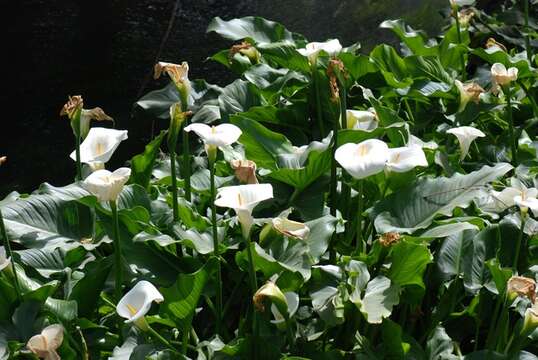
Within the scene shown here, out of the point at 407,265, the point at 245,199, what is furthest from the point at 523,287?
the point at 245,199

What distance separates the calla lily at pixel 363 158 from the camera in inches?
58.6

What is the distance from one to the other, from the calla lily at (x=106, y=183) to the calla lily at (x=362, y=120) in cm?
58

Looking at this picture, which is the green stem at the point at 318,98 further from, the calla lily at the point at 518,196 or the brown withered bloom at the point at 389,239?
the brown withered bloom at the point at 389,239

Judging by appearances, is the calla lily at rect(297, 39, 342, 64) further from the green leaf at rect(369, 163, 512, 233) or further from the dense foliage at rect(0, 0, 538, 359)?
the green leaf at rect(369, 163, 512, 233)

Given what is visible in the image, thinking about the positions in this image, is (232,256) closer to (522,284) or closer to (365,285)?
(365,285)

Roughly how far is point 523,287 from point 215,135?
22.1 inches

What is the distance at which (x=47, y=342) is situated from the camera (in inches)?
53.9

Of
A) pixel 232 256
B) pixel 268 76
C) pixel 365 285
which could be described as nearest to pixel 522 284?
pixel 365 285

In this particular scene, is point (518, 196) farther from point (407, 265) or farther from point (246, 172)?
point (246, 172)

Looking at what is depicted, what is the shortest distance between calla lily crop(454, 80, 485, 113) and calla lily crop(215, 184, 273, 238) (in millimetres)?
851

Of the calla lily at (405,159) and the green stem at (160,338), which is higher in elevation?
the calla lily at (405,159)

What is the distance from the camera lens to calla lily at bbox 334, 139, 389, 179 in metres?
1.49

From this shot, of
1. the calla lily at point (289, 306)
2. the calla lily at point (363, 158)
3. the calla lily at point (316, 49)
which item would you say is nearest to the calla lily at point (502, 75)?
the calla lily at point (316, 49)

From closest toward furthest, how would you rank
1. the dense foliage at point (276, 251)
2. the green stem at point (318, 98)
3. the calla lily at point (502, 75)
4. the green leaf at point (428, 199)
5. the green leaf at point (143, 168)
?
the dense foliage at point (276, 251), the green leaf at point (428, 199), the green leaf at point (143, 168), the calla lily at point (502, 75), the green stem at point (318, 98)
